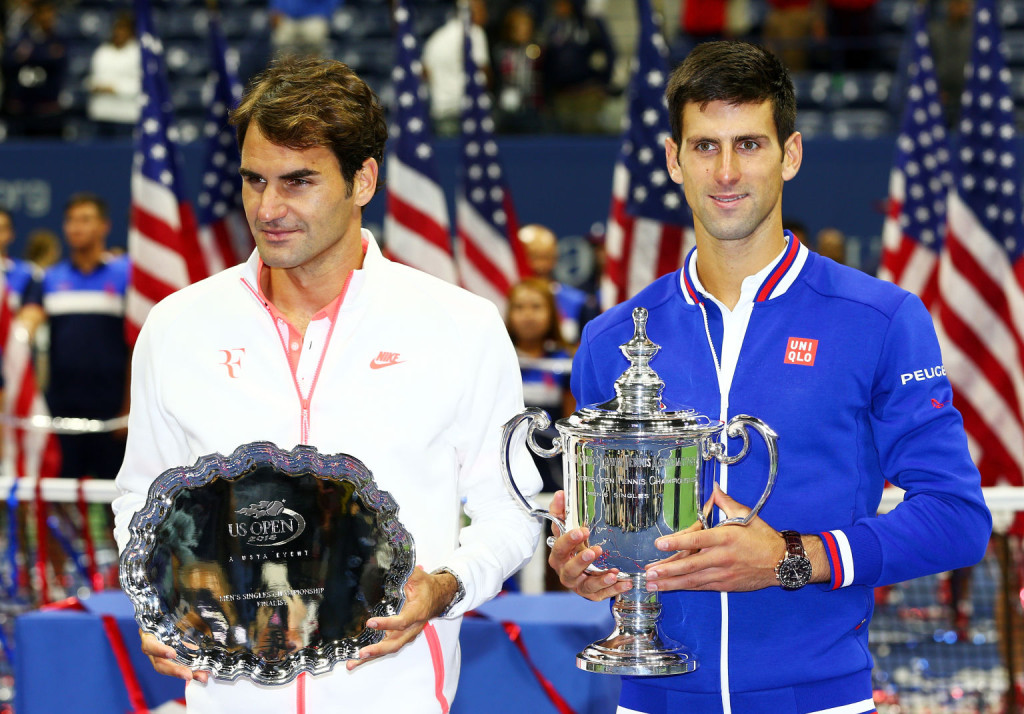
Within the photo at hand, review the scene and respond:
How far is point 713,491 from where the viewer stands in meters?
2.32

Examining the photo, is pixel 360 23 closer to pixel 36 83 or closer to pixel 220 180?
pixel 36 83

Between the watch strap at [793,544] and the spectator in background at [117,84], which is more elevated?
→ the spectator in background at [117,84]

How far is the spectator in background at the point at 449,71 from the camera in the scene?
11.2 meters

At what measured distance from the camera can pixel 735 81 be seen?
2.44m

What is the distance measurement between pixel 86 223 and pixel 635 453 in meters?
6.52

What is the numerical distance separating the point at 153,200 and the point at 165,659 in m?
5.63

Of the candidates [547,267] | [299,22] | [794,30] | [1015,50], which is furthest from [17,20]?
[1015,50]

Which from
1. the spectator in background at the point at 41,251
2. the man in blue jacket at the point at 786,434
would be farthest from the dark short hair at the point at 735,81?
the spectator in background at the point at 41,251

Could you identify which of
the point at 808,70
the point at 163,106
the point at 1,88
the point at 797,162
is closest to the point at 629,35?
the point at 808,70

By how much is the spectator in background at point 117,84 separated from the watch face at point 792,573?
10.5 m

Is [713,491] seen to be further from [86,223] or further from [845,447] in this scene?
[86,223]

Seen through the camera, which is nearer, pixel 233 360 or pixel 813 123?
pixel 233 360

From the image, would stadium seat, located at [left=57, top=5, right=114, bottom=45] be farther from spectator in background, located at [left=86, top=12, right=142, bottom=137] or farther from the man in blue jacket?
the man in blue jacket

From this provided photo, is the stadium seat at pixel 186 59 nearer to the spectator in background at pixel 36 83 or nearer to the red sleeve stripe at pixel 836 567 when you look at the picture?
the spectator in background at pixel 36 83
